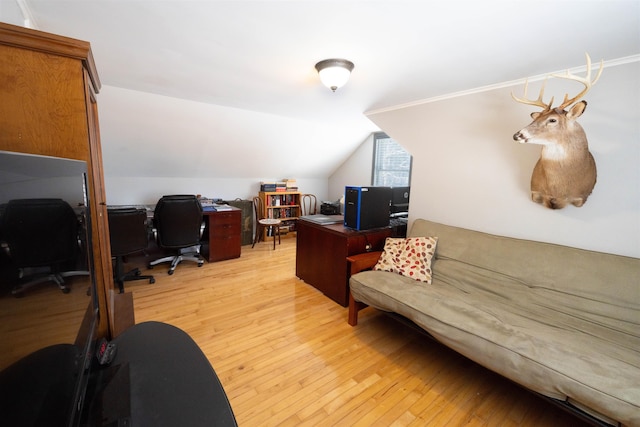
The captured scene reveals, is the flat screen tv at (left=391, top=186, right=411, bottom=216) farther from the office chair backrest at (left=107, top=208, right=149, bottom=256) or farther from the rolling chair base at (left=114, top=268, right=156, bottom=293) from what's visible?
the rolling chair base at (left=114, top=268, right=156, bottom=293)

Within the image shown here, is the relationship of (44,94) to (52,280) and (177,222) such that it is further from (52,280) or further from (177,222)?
(177,222)

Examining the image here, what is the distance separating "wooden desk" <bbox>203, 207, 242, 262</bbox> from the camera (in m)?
3.72

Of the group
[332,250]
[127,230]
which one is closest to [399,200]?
[332,250]

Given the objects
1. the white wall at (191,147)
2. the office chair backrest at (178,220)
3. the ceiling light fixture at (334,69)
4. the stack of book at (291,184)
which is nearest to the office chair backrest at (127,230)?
the office chair backrest at (178,220)

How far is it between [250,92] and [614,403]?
127 inches

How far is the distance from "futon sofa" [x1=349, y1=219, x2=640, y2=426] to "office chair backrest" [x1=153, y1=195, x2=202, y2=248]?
2.13 m

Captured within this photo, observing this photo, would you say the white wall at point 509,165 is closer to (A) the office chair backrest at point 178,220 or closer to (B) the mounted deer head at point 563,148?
(B) the mounted deer head at point 563,148

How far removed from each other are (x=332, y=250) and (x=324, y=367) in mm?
1085

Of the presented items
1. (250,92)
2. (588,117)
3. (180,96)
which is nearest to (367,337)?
(588,117)

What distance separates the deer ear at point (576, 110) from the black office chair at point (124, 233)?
385 centimetres

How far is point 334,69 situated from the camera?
187cm

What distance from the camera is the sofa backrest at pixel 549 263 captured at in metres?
1.60

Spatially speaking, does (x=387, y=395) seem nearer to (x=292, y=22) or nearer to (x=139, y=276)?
(x=292, y=22)

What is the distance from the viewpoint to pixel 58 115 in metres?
Answer: 0.95
